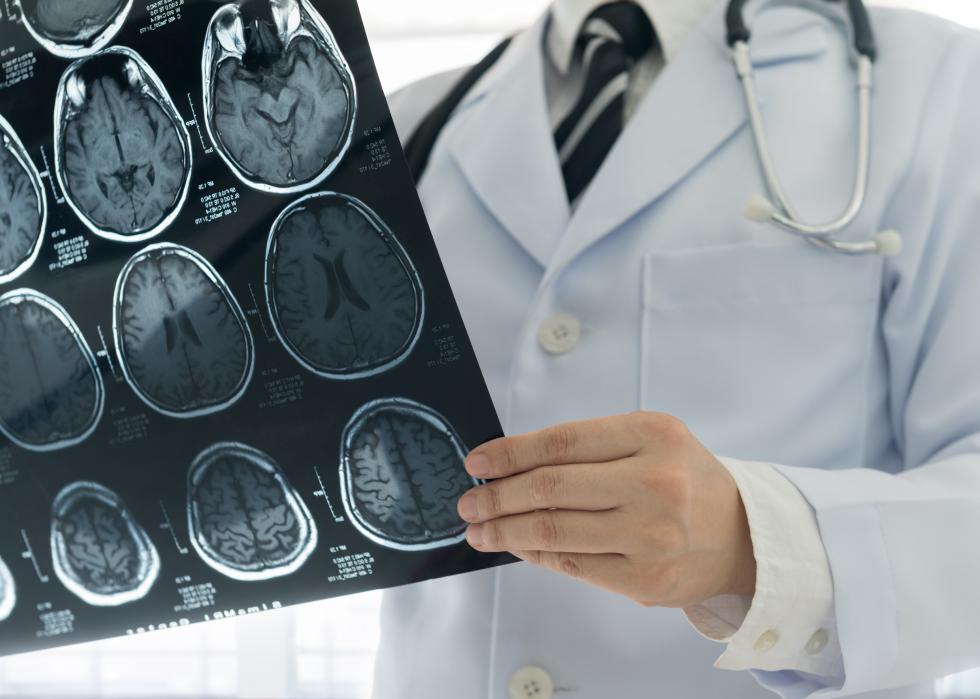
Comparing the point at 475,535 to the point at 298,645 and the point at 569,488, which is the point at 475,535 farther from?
the point at 298,645

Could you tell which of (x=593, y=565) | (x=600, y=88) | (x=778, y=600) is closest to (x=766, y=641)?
(x=778, y=600)

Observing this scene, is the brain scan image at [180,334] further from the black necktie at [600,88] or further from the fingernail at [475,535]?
the black necktie at [600,88]

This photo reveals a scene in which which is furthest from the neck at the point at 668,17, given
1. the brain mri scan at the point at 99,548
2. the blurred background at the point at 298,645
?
the blurred background at the point at 298,645

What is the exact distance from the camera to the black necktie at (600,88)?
32.2 inches

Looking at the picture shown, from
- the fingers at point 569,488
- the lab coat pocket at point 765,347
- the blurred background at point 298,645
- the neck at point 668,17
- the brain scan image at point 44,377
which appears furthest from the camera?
the blurred background at point 298,645

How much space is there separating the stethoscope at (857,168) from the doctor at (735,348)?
0.6 inches

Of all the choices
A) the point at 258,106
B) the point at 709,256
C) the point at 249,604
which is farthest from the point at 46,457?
the point at 709,256

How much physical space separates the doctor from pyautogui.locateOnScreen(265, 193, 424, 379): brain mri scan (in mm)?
120

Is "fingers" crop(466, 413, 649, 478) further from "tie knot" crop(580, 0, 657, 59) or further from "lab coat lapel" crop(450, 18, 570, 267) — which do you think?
"tie knot" crop(580, 0, 657, 59)

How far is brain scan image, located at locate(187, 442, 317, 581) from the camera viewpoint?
594 millimetres

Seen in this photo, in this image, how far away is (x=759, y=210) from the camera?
0.71 m

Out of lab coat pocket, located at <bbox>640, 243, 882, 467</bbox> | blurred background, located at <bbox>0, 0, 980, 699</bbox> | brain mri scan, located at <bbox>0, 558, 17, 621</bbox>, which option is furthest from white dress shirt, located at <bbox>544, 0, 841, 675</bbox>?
blurred background, located at <bbox>0, 0, 980, 699</bbox>

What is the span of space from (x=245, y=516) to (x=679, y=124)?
0.46 meters

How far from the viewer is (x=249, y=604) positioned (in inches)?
23.9
